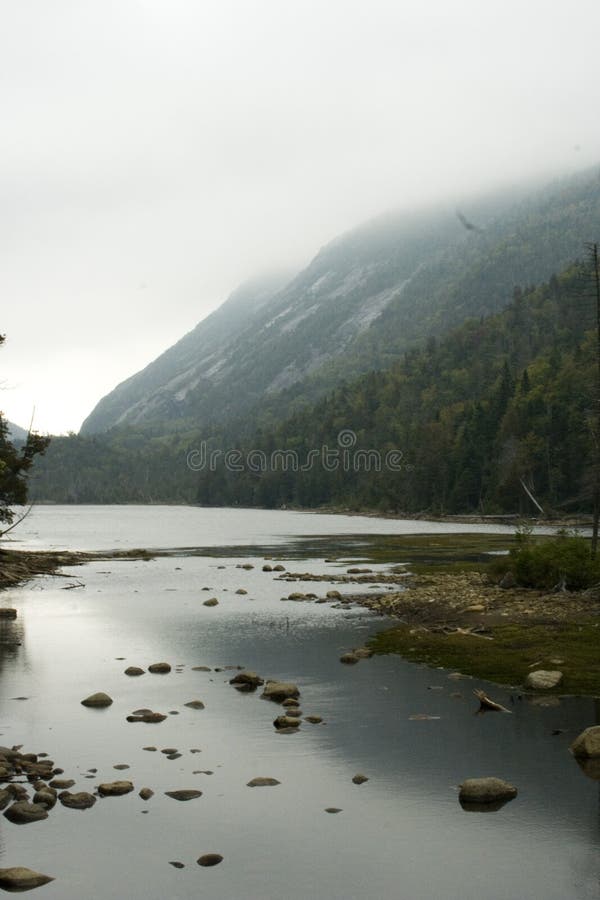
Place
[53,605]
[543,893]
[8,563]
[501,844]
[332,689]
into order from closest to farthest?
[543,893]
[501,844]
[332,689]
[53,605]
[8,563]

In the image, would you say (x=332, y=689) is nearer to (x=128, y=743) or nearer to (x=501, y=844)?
(x=128, y=743)

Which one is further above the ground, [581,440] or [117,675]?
[581,440]

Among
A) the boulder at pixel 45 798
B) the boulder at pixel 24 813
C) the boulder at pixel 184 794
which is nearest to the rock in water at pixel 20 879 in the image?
the boulder at pixel 24 813

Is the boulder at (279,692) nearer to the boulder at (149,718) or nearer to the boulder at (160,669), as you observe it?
the boulder at (149,718)

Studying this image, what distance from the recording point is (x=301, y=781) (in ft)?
65.8

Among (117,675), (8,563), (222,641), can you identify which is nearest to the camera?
(117,675)

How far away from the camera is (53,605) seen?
172 feet

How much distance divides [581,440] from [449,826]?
5629 inches

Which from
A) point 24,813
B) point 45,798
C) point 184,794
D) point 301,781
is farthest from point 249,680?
point 24,813

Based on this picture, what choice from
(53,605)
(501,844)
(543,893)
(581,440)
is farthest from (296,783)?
(581,440)

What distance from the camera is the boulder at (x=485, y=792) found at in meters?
18.6

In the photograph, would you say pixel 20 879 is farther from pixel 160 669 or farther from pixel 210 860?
pixel 160 669

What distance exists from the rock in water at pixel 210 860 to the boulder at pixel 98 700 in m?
11.9

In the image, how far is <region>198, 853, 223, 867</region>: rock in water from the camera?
52.1 ft
